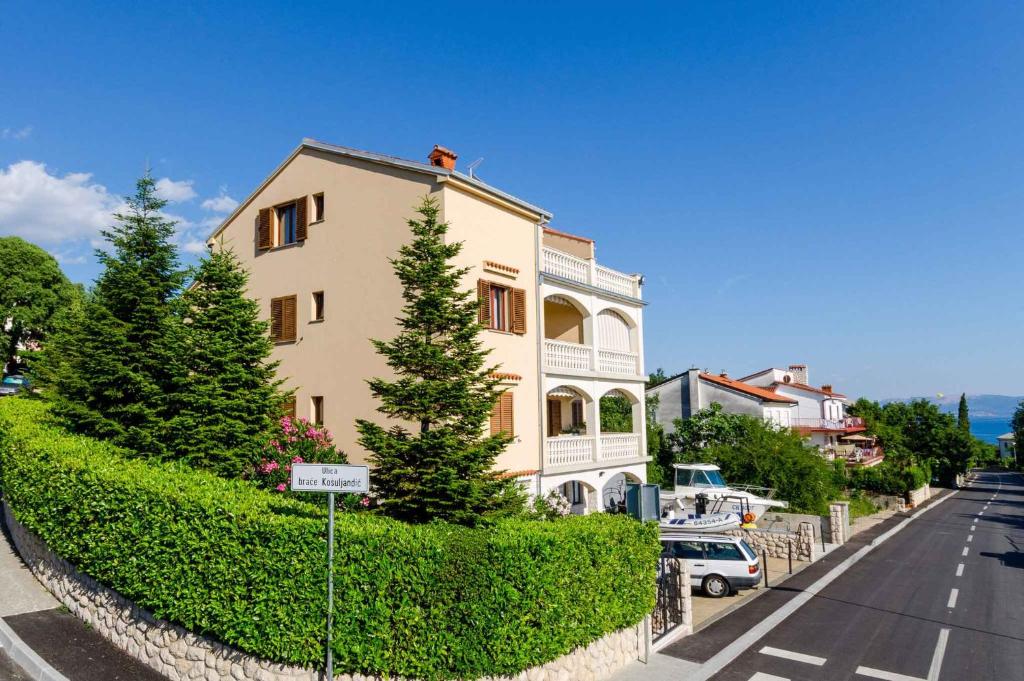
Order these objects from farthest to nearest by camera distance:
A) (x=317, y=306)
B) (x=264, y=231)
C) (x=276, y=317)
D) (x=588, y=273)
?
(x=588, y=273) < (x=264, y=231) < (x=276, y=317) < (x=317, y=306)

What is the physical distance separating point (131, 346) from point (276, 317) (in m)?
6.46

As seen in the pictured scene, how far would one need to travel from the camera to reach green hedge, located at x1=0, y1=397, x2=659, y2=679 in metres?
9.12

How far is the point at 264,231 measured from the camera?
→ 22719 mm

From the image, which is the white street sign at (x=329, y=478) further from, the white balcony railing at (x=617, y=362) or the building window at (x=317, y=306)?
the white balcony railing at (x=617, y=362)

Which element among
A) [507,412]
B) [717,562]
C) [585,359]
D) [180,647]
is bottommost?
[717,562]

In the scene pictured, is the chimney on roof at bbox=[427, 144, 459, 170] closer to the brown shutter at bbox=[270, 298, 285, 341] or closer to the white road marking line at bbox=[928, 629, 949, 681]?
the brown shutter at bbox=[270, 298, 285, 341]

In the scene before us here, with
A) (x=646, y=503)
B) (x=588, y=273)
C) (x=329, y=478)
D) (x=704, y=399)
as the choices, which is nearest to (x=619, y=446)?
(x=588, y=273)

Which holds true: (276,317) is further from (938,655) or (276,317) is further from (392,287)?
(938,655)

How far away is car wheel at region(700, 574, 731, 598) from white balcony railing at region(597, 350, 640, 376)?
8.43 meters

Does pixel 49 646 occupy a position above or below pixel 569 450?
below

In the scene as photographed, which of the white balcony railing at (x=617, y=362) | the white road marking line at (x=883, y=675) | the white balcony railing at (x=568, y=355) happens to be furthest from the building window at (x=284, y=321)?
the white road marking line at (x=883, y=675)

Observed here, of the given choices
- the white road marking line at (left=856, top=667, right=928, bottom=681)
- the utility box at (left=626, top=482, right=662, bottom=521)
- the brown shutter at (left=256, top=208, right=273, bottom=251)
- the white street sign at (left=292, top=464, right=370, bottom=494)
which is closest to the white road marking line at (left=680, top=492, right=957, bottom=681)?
the white road marking line at (left=856, top=667, right=928, bottom=681)

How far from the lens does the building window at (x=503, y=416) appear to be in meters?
18.8

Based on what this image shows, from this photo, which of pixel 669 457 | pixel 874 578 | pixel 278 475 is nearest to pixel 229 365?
pixel 278 475
